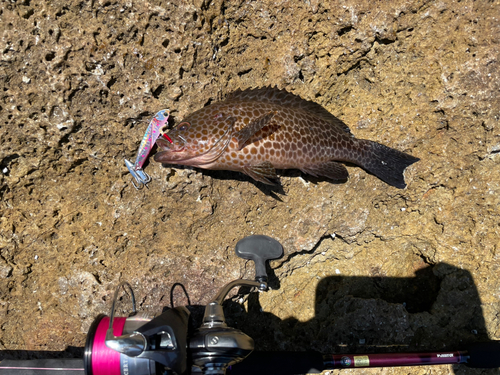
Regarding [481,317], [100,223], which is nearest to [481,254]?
[481,317]

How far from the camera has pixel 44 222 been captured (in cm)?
271

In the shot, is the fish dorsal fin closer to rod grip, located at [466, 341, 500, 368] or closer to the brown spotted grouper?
the brown spotted grouper

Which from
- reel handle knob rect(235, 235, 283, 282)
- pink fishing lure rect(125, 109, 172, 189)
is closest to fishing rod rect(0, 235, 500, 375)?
reel handle knob rect(235, 235, 283, 282)

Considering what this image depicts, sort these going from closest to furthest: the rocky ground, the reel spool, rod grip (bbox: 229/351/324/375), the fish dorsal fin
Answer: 1. the reel spool
2. rod grip (bbox: 229/351/324/375)
3. the rocky ground
4. the fish dorsal fin

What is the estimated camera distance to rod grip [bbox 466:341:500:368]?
8.46ft

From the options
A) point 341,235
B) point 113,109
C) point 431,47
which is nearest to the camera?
point 113,109

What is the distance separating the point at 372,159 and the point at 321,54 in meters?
1.08

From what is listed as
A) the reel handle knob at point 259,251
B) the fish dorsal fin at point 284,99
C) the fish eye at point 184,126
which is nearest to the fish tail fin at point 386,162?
the fish dorsal fin at point 284,99

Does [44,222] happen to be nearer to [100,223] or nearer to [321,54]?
[100,223]

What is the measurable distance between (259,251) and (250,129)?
1.04 metres

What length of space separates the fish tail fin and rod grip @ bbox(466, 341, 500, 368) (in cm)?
148

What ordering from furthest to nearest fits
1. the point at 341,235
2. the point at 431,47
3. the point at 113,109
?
the point at 341,235, the point at 431,47, the point at 113,109

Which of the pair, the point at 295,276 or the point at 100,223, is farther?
the point at 295,276

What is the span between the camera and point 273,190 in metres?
2.94
